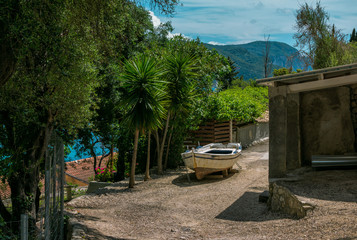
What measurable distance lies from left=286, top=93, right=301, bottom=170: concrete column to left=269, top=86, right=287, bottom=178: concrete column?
1.30 feet

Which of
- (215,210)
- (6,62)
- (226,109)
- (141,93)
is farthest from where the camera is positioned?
(226,109)

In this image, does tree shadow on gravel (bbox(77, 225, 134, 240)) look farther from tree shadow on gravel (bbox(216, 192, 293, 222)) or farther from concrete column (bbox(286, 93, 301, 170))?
concrete column (bbox(286, 93, 301, 170))

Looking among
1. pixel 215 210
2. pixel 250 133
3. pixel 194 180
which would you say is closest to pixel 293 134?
pixel 215 210

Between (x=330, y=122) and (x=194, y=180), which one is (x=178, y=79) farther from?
(x=330, y=122)

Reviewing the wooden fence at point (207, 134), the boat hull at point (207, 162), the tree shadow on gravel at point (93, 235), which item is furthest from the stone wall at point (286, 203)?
the wooden fence at point (207, 134)

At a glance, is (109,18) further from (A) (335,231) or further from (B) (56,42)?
(A) (335,231)

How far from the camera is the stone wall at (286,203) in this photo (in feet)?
20.7

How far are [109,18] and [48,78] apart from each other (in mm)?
1871

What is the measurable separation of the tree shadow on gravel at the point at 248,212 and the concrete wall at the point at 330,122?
1.99m

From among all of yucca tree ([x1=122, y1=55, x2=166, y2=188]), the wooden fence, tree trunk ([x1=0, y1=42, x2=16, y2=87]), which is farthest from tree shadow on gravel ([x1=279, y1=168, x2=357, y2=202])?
the wooden fence

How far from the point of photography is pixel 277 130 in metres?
8.90

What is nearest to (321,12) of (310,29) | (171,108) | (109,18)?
(310,29)

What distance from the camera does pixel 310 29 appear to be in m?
23.4

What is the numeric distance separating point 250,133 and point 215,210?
12452 millimetres
